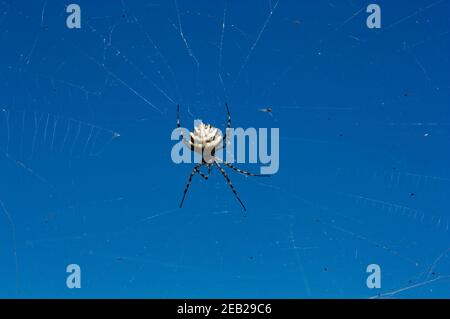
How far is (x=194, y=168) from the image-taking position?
26.0 ft
